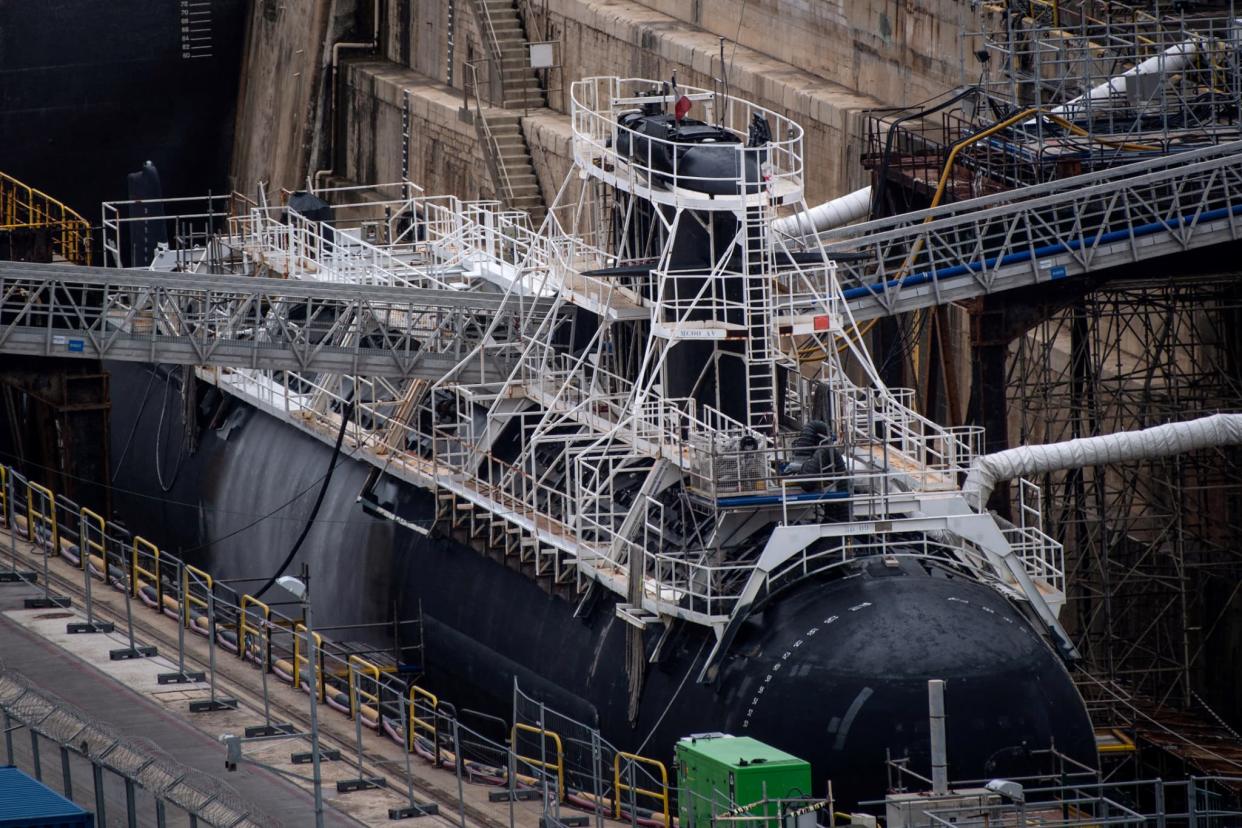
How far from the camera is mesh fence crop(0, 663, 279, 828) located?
37.4m

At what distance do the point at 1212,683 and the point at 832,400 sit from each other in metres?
12.9

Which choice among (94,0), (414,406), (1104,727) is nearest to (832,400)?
(1104,727)

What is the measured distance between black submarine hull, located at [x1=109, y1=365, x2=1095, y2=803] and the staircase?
25586 mm

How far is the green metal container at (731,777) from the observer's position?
37562 mm

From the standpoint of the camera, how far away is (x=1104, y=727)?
48.2 m

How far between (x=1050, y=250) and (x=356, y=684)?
14248 millimetres

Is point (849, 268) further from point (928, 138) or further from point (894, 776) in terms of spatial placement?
point (894, 776)

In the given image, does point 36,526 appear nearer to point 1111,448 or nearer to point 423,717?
point 423,717

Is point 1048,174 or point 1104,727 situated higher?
point 1048,174

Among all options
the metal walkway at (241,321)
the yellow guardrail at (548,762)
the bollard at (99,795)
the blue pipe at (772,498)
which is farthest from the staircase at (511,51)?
the bollard at (99,795)

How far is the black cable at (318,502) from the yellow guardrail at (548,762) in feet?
31.3

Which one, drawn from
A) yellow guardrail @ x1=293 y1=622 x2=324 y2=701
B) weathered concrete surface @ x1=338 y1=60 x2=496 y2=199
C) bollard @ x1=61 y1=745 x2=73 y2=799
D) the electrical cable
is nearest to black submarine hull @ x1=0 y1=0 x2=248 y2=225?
weathered concrete surface @ x1=338 y1=60 x2=496 y2=199

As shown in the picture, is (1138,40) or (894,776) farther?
(1138,40)

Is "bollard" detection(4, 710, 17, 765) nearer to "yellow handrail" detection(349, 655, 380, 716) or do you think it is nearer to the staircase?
"yellow handrail" detection(349, 655, 380, 716)
